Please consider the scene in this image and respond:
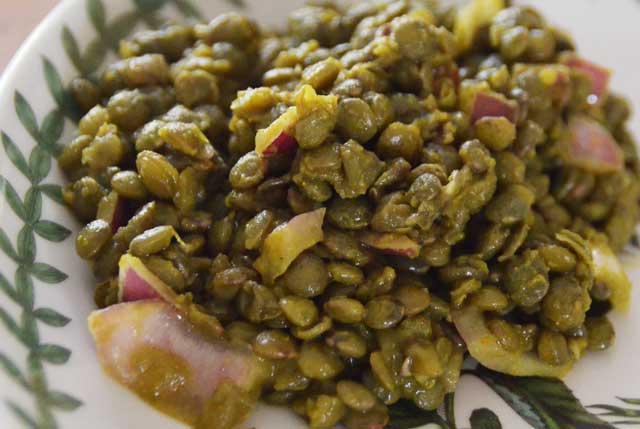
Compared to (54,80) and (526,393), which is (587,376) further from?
(54,80)

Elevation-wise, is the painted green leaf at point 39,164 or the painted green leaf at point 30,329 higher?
the painted green leaf at point 39,164

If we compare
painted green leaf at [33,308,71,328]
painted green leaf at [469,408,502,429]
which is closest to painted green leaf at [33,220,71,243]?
painted green leaf at [33,308,71,328]

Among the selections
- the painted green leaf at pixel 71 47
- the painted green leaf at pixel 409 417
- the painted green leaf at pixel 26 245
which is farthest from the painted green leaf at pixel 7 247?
the painted green leaf at pixel 409 417

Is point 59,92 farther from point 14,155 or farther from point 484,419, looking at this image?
point 484,419

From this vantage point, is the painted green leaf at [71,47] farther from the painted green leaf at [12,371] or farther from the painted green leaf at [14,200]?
the painted green leaf at [12,371]

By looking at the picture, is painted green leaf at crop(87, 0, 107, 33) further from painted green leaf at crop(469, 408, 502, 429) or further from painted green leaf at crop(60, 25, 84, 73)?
painted green leaf at crop(469, 408, 502, 429)

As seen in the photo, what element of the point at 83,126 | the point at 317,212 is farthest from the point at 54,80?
the point at 317,212

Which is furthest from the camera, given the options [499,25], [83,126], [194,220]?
[499,25]
